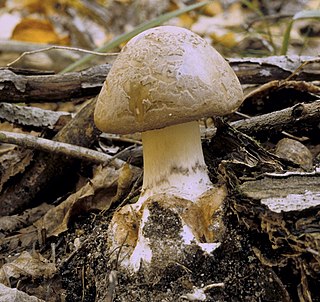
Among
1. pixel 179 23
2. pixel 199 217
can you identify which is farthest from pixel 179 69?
pixel 179 23

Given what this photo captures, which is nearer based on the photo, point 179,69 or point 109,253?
point 179,69

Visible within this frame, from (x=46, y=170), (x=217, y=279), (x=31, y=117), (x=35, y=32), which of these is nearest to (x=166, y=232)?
(x=217, y=279)

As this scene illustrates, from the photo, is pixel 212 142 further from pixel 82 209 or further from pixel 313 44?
pixel 313 44

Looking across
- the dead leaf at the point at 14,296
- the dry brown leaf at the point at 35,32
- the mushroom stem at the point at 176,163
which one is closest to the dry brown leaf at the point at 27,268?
the dead leaf at the point at 14,296

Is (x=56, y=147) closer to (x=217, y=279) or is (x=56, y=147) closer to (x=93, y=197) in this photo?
(x=93, y=197)

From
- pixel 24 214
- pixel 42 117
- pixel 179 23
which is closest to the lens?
pixel 24 214

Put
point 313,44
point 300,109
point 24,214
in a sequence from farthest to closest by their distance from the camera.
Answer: point 313,44
point 24,214
point 300,109
